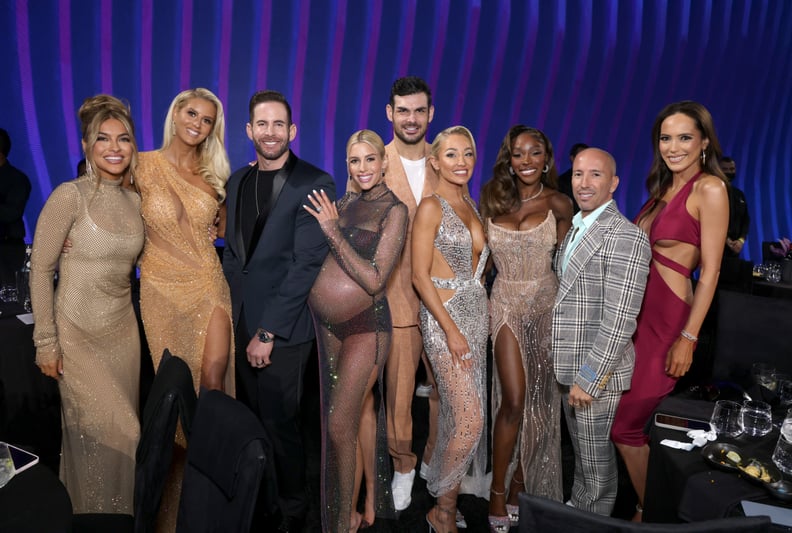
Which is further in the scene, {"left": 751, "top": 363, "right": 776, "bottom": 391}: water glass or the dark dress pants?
the dark dress pants

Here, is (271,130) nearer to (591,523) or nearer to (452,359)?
(452,359)

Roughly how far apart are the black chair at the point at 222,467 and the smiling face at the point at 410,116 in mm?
1768

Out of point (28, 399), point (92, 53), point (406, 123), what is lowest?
point (28, 399)

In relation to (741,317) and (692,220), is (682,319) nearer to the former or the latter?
(692,220)

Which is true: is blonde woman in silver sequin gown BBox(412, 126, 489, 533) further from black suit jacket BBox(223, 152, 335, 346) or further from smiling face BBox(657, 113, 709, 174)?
smiling face BBox(657, 113, 709, 174)

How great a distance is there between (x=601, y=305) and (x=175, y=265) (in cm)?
179

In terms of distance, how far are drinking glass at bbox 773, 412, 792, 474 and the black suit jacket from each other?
1.76 meters

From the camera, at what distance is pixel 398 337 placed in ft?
9.90

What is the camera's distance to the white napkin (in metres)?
1.91

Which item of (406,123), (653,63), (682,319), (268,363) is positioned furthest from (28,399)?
(653,63)

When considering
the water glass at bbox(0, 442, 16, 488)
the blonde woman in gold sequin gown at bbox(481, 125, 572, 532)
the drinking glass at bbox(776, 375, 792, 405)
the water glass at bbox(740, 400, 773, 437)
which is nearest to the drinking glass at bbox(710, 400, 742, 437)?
the water glass at bbox(740, 400, 773, 437)

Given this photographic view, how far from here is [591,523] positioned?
1.30 metres

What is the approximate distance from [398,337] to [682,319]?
128 cm

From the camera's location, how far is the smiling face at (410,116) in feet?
10.1
